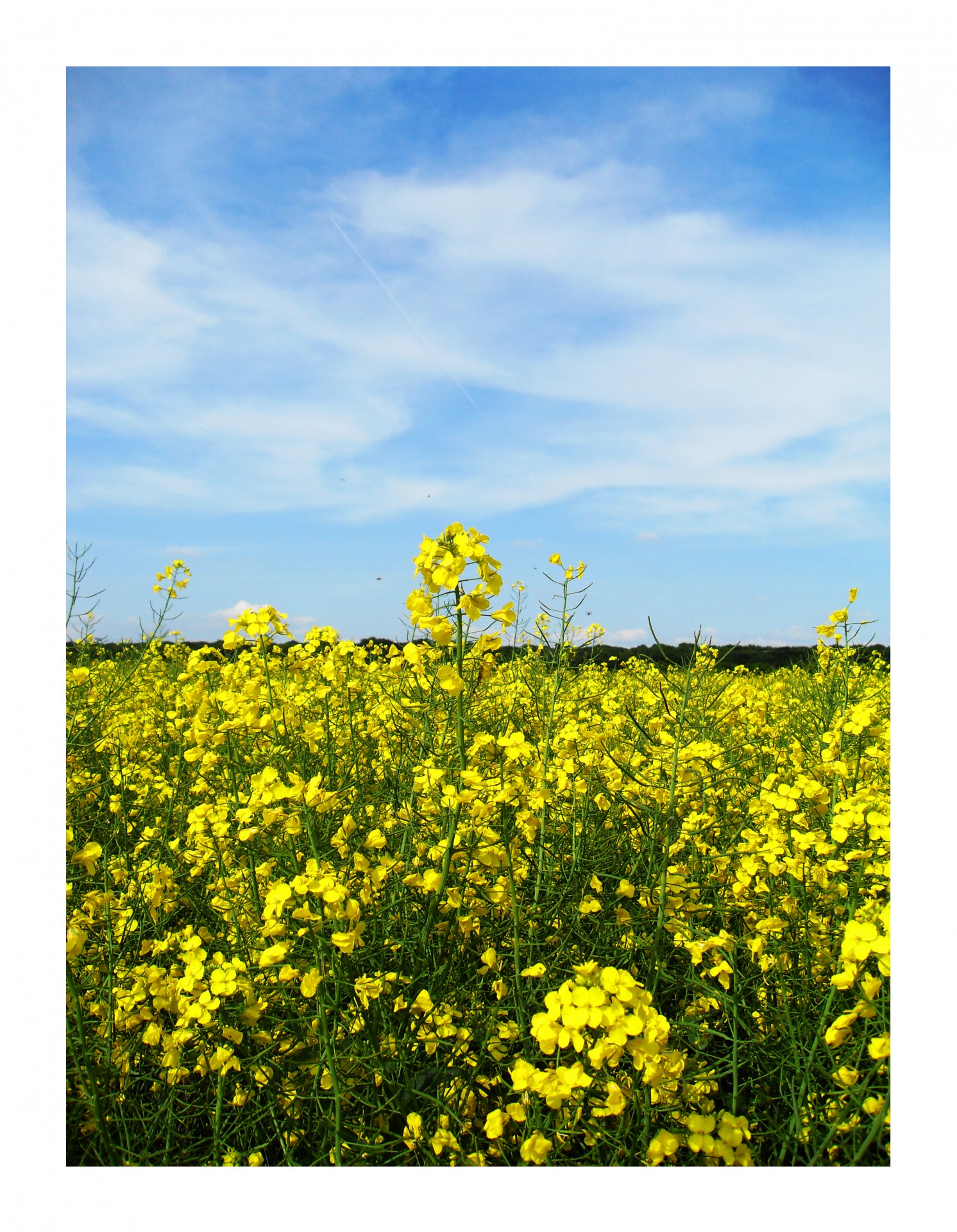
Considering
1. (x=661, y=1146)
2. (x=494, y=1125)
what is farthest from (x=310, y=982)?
(x=661, y=1146)

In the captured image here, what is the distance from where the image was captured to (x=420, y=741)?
7.17ft

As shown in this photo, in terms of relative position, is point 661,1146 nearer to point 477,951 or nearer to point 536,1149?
point 536,1149

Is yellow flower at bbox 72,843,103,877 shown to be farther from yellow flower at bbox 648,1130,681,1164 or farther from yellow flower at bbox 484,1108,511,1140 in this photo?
yellow flower at bbox 648,1130,681,1164

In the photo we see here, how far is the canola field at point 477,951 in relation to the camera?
1466mm

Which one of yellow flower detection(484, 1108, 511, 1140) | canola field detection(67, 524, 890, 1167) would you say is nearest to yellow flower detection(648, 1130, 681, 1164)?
canola field detection(67, 524, 890, 1167)

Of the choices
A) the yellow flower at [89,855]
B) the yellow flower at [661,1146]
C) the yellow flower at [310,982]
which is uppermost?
the yellow flower at [89,855]

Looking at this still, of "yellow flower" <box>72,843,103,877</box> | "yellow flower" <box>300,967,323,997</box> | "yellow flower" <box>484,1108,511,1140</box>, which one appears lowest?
"yellow flower" <box>484,1108,511,1140</box>

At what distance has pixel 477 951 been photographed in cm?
Answer: 195

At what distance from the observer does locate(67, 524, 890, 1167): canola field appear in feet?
4.81

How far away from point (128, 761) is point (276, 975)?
233 centimetres

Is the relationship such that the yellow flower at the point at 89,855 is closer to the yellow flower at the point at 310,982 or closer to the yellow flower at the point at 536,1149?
the yellow flower at the point at 310,982

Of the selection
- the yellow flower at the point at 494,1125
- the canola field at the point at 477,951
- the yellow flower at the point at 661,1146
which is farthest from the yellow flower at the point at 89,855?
the yellow flower at the point at 661,1146
